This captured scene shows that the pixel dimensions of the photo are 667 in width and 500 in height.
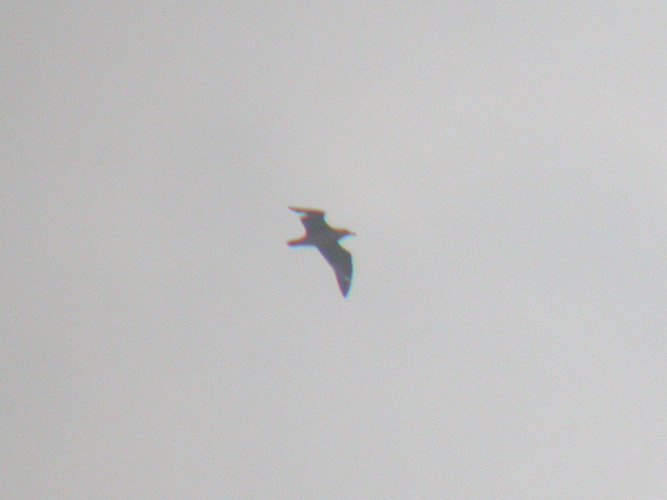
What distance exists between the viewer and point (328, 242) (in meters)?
31.8

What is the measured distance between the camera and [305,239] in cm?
3134

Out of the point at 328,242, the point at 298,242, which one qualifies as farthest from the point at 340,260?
the point at 298,242

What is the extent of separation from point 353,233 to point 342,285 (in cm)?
171

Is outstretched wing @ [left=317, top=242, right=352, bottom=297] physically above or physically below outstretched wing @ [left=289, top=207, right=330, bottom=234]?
below

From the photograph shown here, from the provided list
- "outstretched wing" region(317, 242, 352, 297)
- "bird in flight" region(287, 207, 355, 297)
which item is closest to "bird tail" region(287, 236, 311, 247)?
"bird in flight" region(287, 207, 355, 297)

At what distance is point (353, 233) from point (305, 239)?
164 centimetres

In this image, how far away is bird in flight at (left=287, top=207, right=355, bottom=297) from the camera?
30763 millimetres

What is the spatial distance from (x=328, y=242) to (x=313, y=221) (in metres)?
1.26

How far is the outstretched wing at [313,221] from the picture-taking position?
99.5ft

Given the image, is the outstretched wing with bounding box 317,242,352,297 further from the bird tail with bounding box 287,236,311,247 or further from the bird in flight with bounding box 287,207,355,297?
the bird tail with bounding box 287,236,311,247

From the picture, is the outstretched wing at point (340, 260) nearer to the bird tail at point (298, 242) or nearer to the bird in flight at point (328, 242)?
the bird in flight at point (328, 242)

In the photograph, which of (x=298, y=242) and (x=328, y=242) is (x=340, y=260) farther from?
(x=298, y=242)

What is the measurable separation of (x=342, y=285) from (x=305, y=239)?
6.24ft

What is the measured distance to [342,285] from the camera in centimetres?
3170
